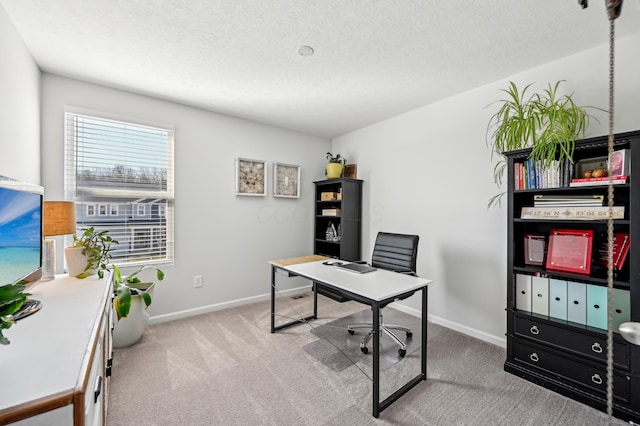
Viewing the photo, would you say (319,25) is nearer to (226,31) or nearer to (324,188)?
(226,31)

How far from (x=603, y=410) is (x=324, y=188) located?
3525 mm

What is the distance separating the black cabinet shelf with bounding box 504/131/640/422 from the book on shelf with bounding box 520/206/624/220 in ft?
0.11

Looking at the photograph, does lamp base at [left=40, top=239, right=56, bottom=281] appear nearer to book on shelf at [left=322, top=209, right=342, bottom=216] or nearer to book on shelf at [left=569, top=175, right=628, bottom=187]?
book on shelf at [left=322, top=209, right=342, bottom=216]

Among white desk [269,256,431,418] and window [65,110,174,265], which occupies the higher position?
window [65,110,174,265]

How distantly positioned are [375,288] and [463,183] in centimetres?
163

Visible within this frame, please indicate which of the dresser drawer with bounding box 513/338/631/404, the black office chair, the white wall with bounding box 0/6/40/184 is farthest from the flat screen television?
the dresser drawer with bounding box 513/338/631/404

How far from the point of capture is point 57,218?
192 centimetres

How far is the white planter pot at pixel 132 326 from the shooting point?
2438 millimetres

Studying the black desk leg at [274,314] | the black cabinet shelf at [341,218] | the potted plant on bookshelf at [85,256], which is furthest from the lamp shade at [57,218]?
the black cabinet shelf at [341,218]

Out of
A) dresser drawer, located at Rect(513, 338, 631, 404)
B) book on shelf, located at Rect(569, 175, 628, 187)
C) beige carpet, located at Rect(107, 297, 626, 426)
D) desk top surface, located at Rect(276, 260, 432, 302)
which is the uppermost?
book on shelf, located at Rect(569, 175, 628, 187)

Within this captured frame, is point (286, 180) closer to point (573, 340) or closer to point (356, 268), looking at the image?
point (356, 268)

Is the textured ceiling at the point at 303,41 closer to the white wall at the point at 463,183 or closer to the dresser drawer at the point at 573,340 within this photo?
the white wall at the point at 463,183

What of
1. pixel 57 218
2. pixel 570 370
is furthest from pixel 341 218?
pixel 57 218

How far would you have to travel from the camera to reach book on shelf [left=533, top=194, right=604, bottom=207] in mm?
1861
